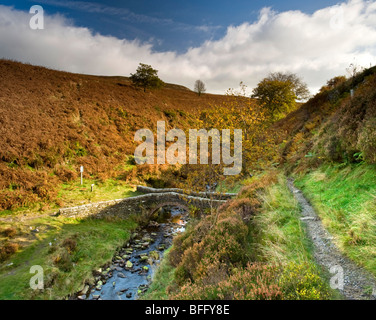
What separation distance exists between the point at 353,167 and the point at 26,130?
26.3m

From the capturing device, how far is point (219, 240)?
8.09m

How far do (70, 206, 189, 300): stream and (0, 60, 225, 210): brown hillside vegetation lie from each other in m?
7.53

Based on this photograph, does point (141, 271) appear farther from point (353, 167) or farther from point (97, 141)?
point (97, 141)

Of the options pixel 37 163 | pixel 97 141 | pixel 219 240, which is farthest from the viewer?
pixel 97 141

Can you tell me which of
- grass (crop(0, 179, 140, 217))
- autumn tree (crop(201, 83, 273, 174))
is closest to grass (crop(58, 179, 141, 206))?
grass (crop(0, 179, 140, 217))

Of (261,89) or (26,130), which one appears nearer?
(26,130)

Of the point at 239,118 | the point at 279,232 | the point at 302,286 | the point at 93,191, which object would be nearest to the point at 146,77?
the point at 93,191

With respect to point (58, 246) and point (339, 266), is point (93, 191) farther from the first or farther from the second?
point (339, 266)

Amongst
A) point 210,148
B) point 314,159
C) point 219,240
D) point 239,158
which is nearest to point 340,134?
point 314,159

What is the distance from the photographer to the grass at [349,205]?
453 cm

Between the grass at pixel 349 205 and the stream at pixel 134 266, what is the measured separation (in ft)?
31.0

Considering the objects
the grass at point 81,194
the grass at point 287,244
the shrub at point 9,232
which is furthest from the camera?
the grass at point 81,194

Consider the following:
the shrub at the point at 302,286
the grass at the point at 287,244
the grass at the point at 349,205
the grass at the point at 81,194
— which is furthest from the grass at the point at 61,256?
the grass at the point at 349,205

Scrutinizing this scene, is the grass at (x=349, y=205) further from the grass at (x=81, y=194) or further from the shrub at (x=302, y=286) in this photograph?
the grass at (x=81, y=194)
